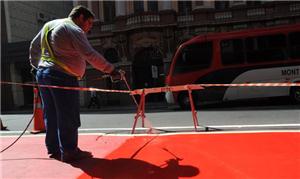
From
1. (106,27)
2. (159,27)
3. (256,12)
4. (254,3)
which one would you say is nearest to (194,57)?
(159,27)

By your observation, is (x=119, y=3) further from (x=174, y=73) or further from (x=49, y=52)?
(x=49, y=52)

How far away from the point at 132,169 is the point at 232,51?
13194 millimetres

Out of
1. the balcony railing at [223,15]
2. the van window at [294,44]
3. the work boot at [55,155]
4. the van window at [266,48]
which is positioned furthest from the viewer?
the balcony railing at [223,15]

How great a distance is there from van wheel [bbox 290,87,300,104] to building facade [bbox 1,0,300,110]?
12346 millimetres

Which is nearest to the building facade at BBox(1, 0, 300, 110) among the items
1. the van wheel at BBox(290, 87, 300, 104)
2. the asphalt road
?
the asphalt road

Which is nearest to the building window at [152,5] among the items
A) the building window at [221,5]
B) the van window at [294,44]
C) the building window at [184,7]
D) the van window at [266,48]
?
the building window at [184,7]

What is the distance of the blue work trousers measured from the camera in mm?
5270

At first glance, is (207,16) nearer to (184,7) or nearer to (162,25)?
(184,7)

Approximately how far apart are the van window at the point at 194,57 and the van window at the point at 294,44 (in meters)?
3.18

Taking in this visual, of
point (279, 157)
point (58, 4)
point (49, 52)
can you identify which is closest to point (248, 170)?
point (279, 157)

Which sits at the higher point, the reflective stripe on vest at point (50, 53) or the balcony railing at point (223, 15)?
the balcony railing at point (223, 15)

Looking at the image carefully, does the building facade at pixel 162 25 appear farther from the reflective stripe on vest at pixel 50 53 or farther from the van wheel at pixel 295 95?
the reflective stripe on vest at pixel 50 53

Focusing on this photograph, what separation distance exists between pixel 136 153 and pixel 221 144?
1.28m

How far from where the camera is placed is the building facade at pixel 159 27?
27625 mm
